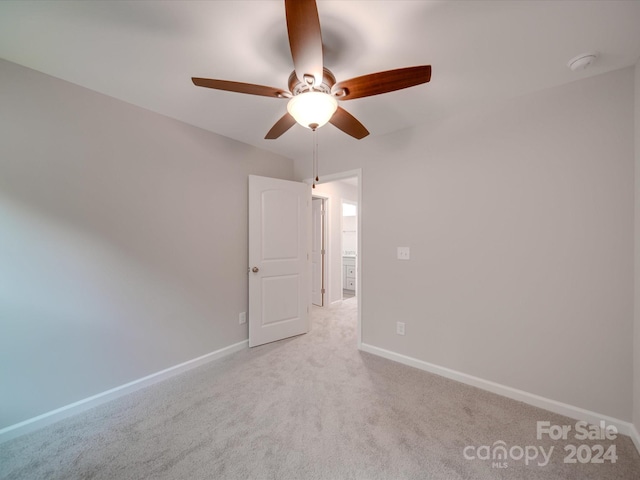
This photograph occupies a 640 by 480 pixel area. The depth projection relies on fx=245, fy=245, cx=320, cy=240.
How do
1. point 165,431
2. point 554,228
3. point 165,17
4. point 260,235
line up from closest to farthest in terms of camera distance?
point 165,17, point 165,431, point 554,228, point 260,235

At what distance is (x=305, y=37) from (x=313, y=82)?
0.78 feet

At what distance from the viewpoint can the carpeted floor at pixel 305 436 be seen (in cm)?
134

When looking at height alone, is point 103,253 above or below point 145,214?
below

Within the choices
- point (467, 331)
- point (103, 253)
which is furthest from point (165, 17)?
point (467, 331)

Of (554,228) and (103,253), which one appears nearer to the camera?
(554,228)

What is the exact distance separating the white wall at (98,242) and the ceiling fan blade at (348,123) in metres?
1.51

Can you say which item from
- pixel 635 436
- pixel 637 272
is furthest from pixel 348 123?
pixel 635 436

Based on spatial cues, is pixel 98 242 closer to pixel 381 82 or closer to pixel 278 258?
pixel 278 258

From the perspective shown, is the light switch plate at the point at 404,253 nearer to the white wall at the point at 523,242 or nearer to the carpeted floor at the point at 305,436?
the white wall at the point at 523,242

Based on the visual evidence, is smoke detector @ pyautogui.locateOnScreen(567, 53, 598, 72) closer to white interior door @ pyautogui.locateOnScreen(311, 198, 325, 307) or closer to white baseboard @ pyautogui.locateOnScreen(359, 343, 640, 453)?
white baseboard @ pyautogui.locateOnScreen(359, 343, 640, 453)

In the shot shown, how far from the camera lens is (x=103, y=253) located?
1882 mm

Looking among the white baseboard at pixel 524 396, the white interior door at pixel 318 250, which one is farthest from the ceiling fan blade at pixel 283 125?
the white interior door at pixel 318 250

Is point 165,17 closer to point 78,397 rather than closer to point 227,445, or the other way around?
point 227,445

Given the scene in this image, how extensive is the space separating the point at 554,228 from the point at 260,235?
8.62 feet
